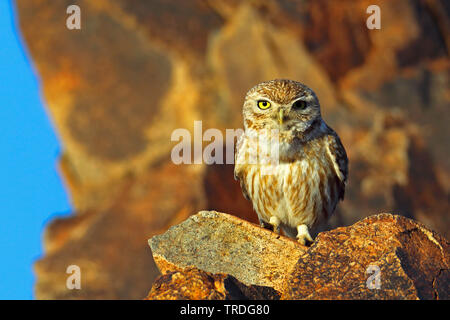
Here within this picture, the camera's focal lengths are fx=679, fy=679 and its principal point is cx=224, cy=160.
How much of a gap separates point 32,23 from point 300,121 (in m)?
16.7

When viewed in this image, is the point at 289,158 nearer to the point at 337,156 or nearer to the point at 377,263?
the point at 337,156

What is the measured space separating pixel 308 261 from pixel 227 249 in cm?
107

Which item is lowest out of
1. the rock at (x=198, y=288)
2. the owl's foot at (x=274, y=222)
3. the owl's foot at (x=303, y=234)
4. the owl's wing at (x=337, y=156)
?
the rock at (x=198, y=288)

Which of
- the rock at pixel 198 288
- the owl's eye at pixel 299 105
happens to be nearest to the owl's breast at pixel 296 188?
the owl's eye at pixel 299 105

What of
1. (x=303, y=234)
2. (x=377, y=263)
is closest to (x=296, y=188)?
(x=303, y=234)

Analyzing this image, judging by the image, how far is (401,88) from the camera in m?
19.6

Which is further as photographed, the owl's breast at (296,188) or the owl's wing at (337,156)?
the owl's wing at (337,156)

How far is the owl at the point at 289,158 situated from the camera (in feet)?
23.2

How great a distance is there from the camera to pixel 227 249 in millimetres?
5996

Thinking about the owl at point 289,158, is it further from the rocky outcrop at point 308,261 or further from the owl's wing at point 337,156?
the rocky outcrop at point 308,261

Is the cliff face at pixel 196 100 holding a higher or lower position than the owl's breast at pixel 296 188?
higher

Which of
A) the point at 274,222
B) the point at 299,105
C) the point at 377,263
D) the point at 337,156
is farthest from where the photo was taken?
A: the point at 274,222

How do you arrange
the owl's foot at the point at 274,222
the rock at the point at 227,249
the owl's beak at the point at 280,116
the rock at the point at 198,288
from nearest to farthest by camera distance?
the rock at the point at 198,288, the rock at the point at 227,249, the owl's beak at the point at 280,116, the owl's foot at the point at 274,222
